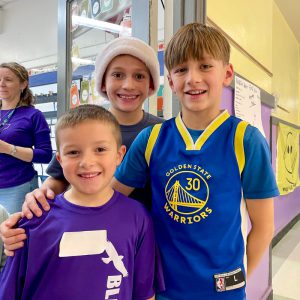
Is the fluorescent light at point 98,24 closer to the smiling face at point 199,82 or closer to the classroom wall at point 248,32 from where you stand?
the classroom wall at point 248,32

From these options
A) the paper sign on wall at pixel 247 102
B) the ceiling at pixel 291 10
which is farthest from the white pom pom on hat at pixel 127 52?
the ceiling at pixel 291 10

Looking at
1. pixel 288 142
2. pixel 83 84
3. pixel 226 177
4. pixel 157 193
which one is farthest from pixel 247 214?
Answer: pixel 288 142

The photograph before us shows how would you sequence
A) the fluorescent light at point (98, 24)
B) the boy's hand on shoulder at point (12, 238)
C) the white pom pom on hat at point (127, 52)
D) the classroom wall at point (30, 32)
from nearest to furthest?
1. the boy's hand on shoulder at point (12, 238)
2. the white pom pom on hat at point (127, 52)
3. the fluorescent light at point (98, 24)
4. the classroom wall at point (30, 32)

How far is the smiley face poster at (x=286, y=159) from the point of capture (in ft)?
11.6

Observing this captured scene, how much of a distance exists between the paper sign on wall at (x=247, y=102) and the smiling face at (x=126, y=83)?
899 millimetres

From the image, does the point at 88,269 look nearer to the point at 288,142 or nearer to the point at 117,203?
the point at 117,203

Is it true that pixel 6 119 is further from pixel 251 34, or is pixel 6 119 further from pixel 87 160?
pixel 251 34

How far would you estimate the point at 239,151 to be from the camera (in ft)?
2.82

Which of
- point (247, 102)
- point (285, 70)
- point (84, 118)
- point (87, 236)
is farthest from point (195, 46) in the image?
point (285, 70)

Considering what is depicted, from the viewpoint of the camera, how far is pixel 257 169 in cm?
85

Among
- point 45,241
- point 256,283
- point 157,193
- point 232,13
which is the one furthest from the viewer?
point 256,283

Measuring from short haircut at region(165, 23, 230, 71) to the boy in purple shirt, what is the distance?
25 centimetres

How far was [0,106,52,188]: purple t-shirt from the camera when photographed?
1.84 metres

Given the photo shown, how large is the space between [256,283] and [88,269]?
1712mm
